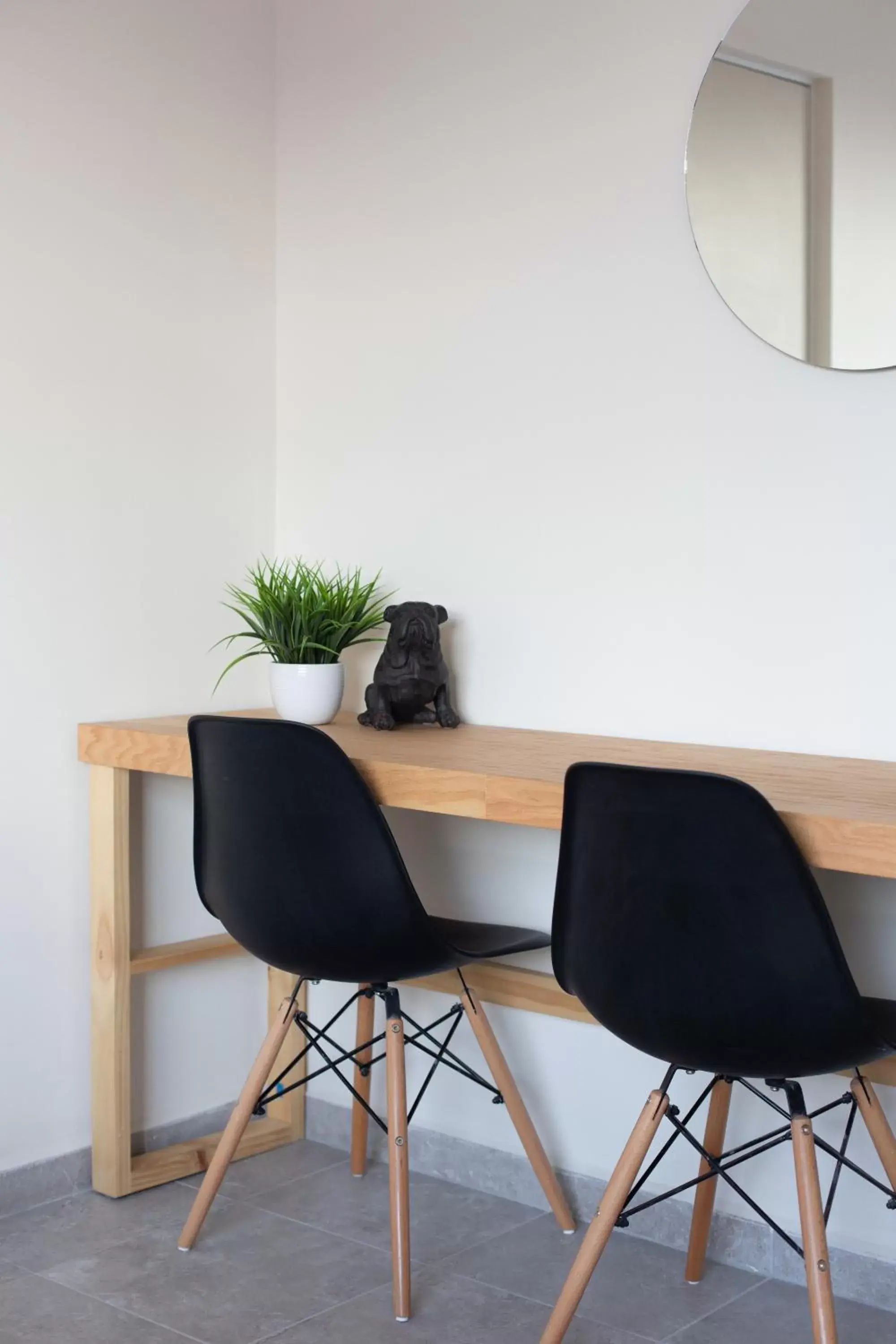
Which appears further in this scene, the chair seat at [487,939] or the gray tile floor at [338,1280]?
the chair seat at [487,939]

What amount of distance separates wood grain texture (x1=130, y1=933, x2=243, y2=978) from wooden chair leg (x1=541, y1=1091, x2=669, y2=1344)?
1.03 meters

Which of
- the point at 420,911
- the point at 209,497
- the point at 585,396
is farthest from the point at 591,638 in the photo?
the point at 209,497

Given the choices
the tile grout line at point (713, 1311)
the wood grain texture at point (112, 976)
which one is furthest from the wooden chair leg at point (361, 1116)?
the tile grout line at point (713, 1311)

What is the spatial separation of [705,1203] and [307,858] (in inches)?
31.0

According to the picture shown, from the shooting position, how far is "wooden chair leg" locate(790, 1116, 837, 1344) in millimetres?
1506

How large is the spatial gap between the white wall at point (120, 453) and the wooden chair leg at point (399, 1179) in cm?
73

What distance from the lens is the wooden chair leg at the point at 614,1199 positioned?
1.65 meters

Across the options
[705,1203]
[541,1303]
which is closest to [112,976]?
[541,1303]

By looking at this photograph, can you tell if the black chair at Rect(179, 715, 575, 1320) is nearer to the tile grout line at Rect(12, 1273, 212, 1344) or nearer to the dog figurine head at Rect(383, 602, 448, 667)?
the tile grout line at Rect(12, 1273, 212, 1344)

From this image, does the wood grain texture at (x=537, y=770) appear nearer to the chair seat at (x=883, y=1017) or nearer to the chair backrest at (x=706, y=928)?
the chair backrest at (x=706, y=928)

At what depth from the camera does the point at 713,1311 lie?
1.96 m

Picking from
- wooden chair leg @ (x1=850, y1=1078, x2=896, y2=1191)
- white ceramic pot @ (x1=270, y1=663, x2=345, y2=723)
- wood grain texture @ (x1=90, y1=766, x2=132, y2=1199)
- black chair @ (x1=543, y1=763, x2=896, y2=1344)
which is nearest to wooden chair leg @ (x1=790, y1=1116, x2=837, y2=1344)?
black chair @ (x1=543, y1=763, x2=896, y2=1344)

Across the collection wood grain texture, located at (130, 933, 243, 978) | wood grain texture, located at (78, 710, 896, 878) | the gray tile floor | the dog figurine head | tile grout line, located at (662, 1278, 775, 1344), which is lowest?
the gray tile floor

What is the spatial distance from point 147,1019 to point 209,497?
987 mm
